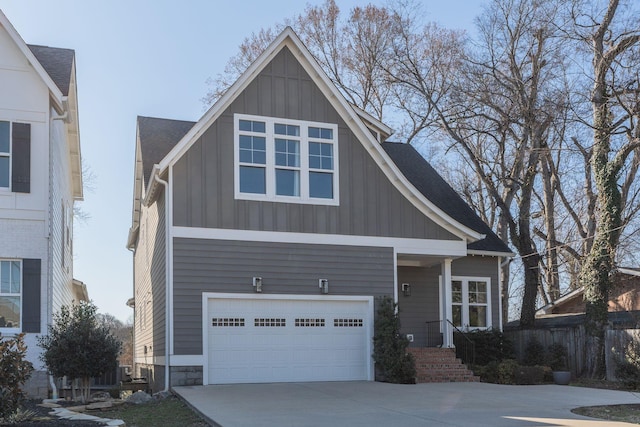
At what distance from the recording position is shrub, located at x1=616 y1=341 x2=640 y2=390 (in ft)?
49.7

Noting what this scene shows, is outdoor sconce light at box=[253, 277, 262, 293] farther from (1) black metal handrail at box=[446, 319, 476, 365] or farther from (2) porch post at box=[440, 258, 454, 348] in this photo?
(1) black metal handrail at box=[446, 319, 476, 365]

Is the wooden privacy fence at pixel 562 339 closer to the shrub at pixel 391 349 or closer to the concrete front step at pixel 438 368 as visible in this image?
the concrete front step at pixel 438 368

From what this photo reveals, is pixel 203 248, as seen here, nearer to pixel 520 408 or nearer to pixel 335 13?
pixel 520 408

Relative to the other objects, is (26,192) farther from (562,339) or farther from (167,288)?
(562,339)

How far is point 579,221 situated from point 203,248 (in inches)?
843

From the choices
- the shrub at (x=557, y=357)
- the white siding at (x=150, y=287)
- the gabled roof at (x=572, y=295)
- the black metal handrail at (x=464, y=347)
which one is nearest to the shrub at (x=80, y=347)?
the white siding at (x=150, y=287)

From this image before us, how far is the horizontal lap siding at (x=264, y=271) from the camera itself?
51.5 feet

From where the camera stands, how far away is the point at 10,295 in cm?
1463

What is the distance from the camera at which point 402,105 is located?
30.5 m

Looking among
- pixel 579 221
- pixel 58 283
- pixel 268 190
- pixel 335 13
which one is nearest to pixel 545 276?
pixel 579 221

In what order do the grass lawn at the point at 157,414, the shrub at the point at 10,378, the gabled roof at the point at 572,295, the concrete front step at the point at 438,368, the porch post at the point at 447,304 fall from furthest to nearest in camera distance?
the gabled roof at the point at 572,295 < the porch post at the point at 447,304 < the concrete front step at the point at 438,368 < the grass lawn at the point at 157,414 < the shrub at the point at 10,378

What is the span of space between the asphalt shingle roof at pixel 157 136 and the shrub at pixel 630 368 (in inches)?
519

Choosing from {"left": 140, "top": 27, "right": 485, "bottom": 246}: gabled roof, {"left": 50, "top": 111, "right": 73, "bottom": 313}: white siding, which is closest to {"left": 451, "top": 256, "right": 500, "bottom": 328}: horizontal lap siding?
{"left": 140, "top": 27, "right": 485, "bottom": 246}: gabled roof

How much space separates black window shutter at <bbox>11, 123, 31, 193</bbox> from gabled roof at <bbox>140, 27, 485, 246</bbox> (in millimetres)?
2730
